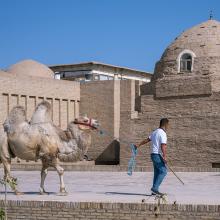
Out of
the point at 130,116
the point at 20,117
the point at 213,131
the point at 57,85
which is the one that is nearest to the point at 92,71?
the point at 57,85

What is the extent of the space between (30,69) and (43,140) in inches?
1101

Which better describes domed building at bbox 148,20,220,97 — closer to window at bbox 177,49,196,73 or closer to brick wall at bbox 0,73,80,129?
window at bbox 177,49,196,73

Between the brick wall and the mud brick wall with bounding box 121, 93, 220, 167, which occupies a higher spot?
the brick wall

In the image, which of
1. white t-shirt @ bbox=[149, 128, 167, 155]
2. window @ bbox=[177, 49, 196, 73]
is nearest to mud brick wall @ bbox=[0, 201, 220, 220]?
white t-shirt @ bbox=[149, 128, 167, 155]

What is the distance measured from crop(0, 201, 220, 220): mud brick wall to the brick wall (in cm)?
2119

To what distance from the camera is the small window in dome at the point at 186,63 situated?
30375 mm

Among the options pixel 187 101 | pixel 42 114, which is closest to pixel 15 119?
pixel 42 114

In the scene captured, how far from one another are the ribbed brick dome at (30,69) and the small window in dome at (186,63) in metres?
10.8

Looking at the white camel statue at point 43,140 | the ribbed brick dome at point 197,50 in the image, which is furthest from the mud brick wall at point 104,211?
the ribbed brick dome at point 197,50

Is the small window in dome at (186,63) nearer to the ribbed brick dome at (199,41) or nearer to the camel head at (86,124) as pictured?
the ribbed brick dome at (199,41)

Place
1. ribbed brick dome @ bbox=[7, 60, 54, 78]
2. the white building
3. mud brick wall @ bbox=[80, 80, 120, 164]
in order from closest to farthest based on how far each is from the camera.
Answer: mud brick wall @ bbox=[80, 80, 120, 164] → ribbed brick dome @ bbox=[7, 60, 54, 78] → the white building

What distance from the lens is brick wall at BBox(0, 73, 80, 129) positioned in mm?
31105

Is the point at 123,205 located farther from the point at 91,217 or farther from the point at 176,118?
the point at 176,118

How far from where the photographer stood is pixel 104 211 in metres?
9.23
